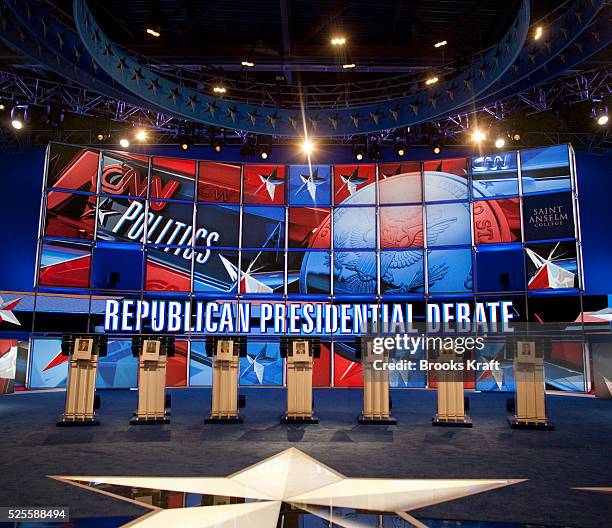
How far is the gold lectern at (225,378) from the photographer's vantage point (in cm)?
902

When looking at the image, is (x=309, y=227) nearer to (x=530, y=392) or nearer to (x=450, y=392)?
(x=450, y=392)

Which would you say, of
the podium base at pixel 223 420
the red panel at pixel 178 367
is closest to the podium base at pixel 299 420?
the podium base at pixel 223 420

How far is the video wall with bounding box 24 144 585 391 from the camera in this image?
1548 cm

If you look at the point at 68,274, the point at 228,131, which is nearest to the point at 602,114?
the point at 228,131

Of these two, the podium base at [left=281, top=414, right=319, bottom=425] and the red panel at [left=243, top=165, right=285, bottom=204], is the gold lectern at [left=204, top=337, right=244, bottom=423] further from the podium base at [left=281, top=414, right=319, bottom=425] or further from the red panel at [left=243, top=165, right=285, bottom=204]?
the red panel at [left=243, top=165, right=285, bottom=204]

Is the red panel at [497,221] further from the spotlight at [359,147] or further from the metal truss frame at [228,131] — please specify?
the spotlight at [359,147]

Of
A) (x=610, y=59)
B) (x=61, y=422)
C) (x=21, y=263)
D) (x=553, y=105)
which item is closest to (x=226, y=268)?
(x=21, y=263)

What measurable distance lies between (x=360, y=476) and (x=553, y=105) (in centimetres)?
1260

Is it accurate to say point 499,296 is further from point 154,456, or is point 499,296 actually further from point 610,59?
point 154,456

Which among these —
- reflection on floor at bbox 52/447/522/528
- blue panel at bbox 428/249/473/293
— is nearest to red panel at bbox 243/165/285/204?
blue panel at bbox 428/249/473/293

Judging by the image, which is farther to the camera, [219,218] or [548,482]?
[219,218]

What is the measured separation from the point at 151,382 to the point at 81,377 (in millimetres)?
1119

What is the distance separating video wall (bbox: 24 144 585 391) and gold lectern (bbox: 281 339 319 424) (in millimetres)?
7182

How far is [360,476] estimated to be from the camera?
5254mm
